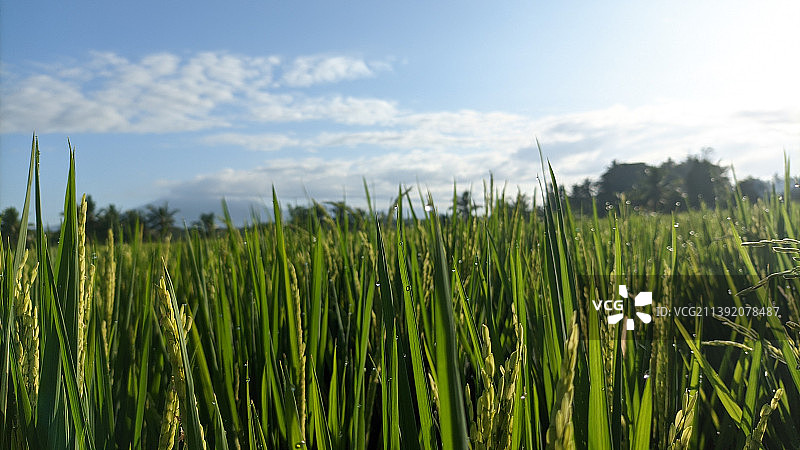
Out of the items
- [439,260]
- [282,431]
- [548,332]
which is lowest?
[282,431]

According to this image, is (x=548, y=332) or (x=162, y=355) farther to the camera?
(x=162, y=355)

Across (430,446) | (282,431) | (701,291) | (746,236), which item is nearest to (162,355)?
(282,431)

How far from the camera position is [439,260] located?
406mm

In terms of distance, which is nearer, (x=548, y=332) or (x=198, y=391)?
(x=548, y=332)

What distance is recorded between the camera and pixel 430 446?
19.5 inches

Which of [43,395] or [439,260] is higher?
Result: [439,260]

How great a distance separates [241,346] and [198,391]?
19 cm

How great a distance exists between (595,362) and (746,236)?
2.12 meters

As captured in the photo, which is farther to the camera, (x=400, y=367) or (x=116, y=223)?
(x=116, y=223)

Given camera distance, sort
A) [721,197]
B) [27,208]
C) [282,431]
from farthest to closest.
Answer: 1. [721,197]
2. [282,431]
3. [27,208]

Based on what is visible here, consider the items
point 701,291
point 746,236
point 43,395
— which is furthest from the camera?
point 746,236

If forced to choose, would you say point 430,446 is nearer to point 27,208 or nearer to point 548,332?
point 548,332

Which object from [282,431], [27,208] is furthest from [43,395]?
[282,431]

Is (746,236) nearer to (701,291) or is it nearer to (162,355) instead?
(701,291)
